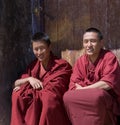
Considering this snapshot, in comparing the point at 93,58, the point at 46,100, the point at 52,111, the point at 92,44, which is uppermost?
the point at 92,44

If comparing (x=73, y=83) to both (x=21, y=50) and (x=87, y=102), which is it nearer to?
(x=87, y=102)

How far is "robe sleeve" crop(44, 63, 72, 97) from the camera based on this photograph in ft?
16.0

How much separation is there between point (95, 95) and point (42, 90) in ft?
2.17

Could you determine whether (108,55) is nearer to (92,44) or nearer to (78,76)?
(92,44)

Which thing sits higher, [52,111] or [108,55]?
[108,55]

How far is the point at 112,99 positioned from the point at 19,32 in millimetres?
1470

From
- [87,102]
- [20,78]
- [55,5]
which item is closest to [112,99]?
[87,102]

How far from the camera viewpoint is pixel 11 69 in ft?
17.8

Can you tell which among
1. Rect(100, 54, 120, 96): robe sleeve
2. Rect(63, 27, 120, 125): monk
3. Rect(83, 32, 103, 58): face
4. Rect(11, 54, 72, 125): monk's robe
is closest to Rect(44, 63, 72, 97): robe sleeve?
Rect(11, 54, 72, 125): monk's robe

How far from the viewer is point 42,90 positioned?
16.0ft

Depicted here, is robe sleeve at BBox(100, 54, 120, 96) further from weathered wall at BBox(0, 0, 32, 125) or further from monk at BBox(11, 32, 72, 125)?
weathered wall at BBox(0, 0, 32, 125)

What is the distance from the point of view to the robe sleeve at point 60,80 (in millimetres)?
4879

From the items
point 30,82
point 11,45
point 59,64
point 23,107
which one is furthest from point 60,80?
point 11,45

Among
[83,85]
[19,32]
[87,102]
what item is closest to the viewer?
[87,102]
